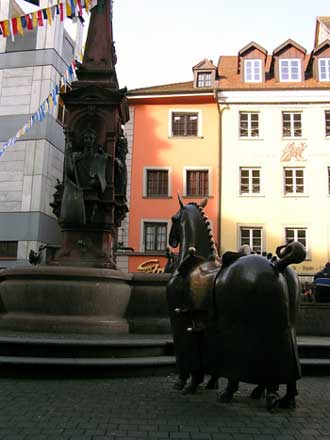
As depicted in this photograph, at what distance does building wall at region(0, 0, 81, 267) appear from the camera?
23.5 m

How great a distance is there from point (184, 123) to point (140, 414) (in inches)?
1036

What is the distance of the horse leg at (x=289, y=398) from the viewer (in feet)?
14.3

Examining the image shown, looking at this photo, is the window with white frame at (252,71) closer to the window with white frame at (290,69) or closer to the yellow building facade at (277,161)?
the yellow building facade at (277,161)

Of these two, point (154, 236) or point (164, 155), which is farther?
point (164, 155)

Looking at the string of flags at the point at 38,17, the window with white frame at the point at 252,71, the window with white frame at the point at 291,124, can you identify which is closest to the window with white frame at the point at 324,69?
the window with white frame at the point at 291,124

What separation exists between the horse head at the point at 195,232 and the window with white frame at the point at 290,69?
26140 mm

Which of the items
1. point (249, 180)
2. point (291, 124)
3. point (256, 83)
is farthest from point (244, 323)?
point (256, 83)

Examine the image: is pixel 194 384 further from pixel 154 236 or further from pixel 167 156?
pixel 167 156

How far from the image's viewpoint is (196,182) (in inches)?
1117

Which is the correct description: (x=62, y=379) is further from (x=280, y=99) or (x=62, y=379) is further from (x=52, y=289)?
(x=280, y=99)

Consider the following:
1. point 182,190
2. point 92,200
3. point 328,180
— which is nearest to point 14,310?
point 92,200

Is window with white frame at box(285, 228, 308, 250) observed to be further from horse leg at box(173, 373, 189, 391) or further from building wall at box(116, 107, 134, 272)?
horse leg at box(173, 373, 189, 391)

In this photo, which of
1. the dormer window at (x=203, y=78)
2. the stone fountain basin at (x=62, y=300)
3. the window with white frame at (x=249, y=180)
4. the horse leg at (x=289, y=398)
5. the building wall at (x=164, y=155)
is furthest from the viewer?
the dormer window at (x=203, y=78)

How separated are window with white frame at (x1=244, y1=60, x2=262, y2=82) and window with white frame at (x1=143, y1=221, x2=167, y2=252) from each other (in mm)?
10694
